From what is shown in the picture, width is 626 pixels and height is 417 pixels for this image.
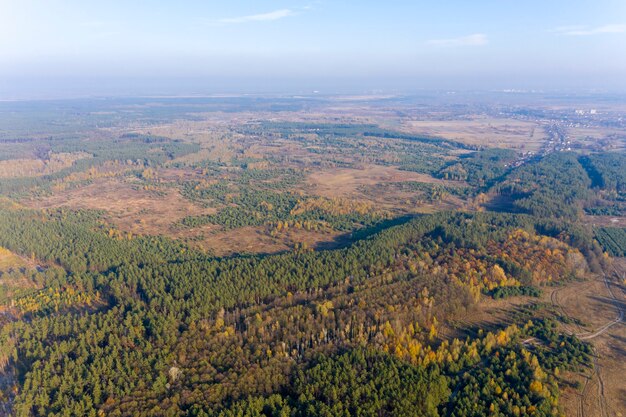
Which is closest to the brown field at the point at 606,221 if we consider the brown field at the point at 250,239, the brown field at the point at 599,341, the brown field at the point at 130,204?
the brown field at the point at 599,341

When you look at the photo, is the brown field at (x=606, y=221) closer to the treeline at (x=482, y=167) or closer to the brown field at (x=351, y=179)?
the treeline at (x=482, y=167)

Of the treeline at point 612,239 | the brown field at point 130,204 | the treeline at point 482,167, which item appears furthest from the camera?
the treeline at point 482,167

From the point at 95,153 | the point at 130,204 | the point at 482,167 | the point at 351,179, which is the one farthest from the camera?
the point at 95,153

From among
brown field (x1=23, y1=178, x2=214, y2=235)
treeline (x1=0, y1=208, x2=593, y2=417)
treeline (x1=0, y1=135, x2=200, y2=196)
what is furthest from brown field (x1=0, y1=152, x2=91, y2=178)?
treeline (x1=0, y1=208, x2=593, y2=417)

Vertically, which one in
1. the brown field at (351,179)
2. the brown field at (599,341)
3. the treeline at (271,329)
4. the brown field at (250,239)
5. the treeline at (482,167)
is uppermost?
the treeline at (482,167)

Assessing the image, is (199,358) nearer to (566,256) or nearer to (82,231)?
(82,231)

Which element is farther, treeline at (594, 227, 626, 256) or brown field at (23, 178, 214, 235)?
brown field at (23, 178, 214, 235)

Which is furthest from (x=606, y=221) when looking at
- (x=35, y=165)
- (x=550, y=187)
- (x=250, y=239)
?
(x=35, y=165)

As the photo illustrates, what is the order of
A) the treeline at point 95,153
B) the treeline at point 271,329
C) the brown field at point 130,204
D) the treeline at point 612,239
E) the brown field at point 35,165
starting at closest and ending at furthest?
the treeline at point 271,329, the treeline at point 612,239, the brown field at point 130,204, the treeline at point 95,153, the brown field at point 35,165

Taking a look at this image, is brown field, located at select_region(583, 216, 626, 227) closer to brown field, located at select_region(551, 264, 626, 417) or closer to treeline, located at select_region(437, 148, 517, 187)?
brown field, located at select_region(551, 264, 626, 417)

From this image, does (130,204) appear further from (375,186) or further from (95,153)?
(95,153)

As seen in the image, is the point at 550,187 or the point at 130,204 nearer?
the point at 130,204

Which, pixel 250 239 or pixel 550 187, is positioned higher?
pixel 550 187
